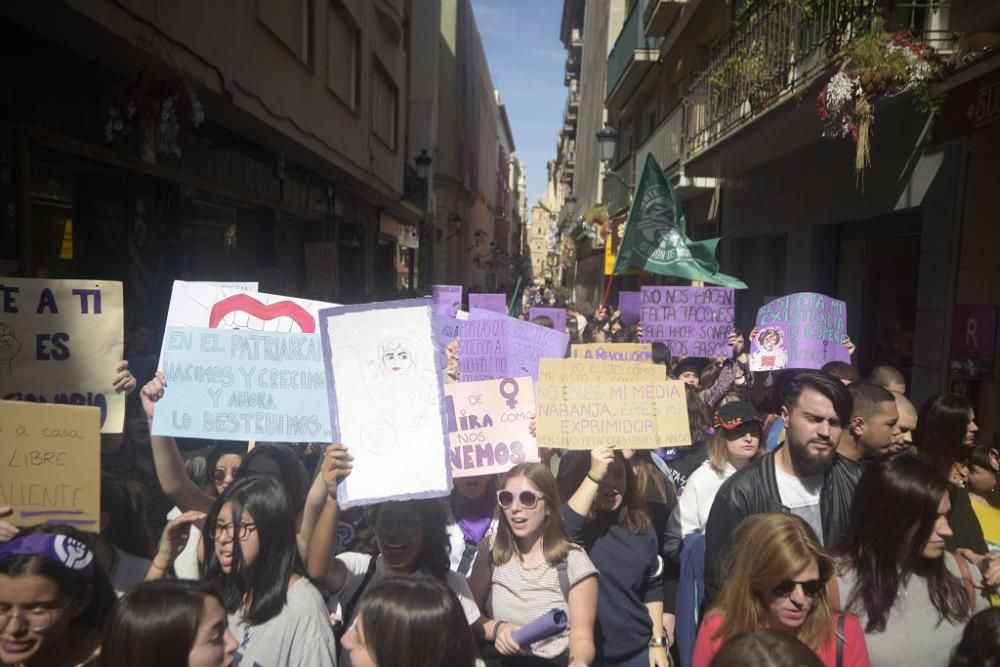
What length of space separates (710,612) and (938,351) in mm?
5025

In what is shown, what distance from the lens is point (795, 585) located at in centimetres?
227

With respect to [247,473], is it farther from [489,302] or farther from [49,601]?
[489,302]

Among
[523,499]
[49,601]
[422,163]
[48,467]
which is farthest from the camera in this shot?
[422,163]

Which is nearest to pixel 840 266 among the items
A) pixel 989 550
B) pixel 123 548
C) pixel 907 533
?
pixel 989 550

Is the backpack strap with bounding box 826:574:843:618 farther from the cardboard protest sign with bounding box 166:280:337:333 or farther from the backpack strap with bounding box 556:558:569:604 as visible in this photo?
the cardboard protest sign with bounding box 166:280:337:333

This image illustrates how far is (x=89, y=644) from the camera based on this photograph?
2236 millimetres

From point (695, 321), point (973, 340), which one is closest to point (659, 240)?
point (695, 321)

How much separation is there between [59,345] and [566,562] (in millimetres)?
2268

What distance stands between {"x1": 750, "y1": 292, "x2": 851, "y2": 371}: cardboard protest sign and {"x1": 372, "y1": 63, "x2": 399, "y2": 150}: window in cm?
1196

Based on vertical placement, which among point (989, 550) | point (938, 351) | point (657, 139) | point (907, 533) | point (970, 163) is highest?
point (657, 139)

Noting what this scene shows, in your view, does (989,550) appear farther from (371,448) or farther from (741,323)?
(741,323)

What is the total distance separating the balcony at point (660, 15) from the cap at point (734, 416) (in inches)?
452

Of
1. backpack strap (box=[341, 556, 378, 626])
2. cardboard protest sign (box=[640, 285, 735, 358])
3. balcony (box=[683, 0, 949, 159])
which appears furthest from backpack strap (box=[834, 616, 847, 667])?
balcony (box=[683, 0, 949, 159])

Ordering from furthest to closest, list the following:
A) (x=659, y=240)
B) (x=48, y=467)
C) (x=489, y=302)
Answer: (x=489, y=302) < (x=659, y=240) < (x=48, y=467)
